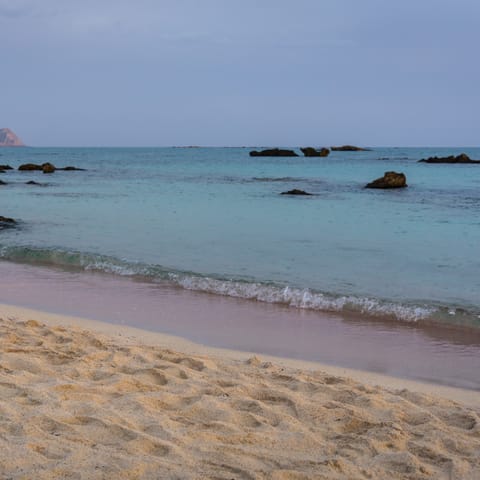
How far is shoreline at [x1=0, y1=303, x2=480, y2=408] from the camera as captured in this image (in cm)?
563

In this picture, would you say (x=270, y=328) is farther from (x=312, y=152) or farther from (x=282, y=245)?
(x=312, y=152)

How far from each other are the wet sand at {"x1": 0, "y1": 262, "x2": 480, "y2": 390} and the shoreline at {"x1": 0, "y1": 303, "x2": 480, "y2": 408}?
0.50 feet

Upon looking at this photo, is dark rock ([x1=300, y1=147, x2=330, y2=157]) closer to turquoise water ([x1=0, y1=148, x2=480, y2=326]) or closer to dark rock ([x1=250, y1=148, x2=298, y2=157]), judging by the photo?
dark rock ([x1=250, y1=148, x2=298, y2=157])

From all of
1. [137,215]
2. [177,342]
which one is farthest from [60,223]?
[177,342]

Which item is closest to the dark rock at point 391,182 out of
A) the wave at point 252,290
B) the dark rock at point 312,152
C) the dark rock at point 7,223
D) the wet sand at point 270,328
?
the dark rock at point 7,223

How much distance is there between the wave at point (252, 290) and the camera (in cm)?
848

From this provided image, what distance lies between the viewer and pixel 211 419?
4.43 metres

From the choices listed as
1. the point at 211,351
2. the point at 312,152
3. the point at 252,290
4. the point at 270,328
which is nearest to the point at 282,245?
the point at 252,290

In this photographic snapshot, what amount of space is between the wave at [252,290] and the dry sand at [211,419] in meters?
2.74

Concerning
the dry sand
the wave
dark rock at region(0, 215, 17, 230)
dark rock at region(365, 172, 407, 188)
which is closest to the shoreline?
the dry sand

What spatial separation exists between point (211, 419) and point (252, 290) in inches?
210

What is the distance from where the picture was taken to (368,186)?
3259 centimetres

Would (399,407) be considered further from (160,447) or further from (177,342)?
(177,342)

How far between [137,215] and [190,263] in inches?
340
